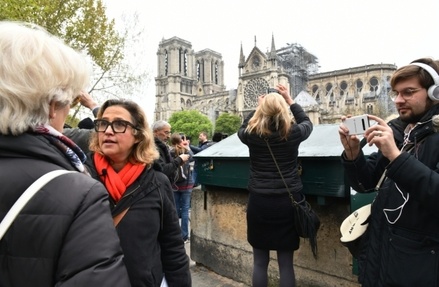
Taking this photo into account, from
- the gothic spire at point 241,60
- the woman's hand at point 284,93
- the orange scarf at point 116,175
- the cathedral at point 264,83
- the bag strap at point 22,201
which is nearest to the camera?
the bag strap at point 22,201

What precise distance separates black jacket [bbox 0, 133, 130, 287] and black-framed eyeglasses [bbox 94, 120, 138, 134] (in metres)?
0.98

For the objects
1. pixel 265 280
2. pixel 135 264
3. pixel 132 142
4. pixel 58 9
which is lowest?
pixel 265 280

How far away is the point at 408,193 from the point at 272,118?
1339mm

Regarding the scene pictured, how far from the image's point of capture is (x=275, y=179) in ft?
8.93

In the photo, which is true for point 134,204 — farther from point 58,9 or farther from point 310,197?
point 58,9

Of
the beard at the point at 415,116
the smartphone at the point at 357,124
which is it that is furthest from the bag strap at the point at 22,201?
the beard at the point at 415,116

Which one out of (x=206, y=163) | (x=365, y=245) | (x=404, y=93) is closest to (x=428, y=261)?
(x=365, y=245)

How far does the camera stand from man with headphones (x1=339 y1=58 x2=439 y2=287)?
1509mm

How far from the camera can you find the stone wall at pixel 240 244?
9.77ft

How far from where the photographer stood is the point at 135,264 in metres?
1.71

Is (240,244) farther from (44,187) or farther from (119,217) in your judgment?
(44,187)

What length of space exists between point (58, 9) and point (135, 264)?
11117 millimetres

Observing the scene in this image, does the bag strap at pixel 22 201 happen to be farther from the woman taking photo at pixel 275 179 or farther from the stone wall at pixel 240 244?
the stone wall at pixel 240 244

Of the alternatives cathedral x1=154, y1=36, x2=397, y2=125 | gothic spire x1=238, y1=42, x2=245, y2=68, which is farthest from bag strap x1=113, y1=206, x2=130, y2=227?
gothic spire x1=238, y1=42, x2=245, y2=68
